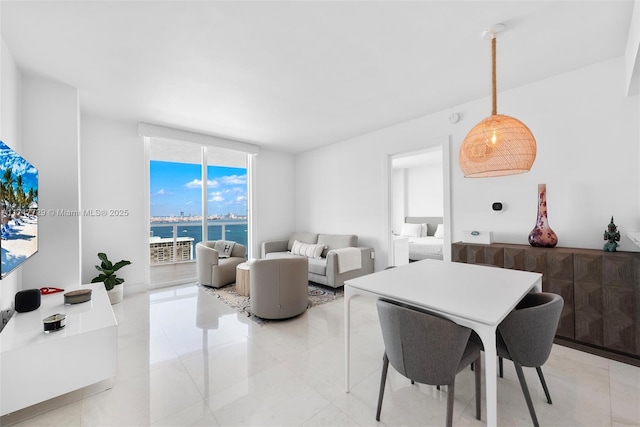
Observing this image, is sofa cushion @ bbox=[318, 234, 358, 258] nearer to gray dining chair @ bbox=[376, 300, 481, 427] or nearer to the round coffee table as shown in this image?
the round coffee table

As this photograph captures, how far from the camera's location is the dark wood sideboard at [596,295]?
6.84 feet

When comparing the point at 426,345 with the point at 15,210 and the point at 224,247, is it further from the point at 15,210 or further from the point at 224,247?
the point at 224,247

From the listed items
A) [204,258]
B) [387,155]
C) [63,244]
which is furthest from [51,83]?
[387,155]

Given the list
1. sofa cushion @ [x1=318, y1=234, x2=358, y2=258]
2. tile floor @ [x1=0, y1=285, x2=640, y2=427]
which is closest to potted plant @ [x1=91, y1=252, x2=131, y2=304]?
tile floor @ [x1=0, y1=285, x2=640, y2=427]

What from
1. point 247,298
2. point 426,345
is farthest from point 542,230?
point 247,298

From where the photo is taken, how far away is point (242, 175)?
18.2 ft

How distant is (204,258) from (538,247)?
4559 mm

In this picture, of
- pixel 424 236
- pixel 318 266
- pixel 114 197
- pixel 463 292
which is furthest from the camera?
pixel 424 236

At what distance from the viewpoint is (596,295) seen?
2217mm

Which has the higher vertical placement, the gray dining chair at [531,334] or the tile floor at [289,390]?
the gray dining chair at [531,334]

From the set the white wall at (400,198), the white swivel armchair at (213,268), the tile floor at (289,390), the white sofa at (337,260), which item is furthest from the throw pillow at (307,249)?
the white wall at (400,198)

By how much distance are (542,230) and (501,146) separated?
1558 mm

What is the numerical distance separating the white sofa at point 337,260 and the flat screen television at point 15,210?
3149 millimetres

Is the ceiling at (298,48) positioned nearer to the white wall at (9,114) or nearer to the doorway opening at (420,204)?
the white wall at (9,114)
